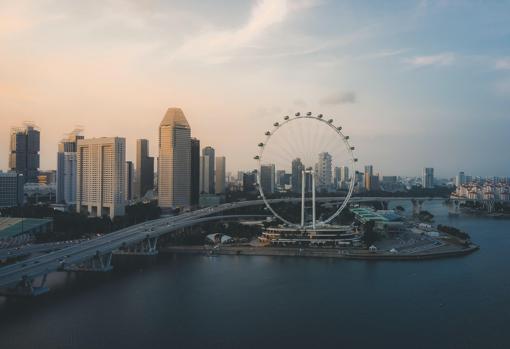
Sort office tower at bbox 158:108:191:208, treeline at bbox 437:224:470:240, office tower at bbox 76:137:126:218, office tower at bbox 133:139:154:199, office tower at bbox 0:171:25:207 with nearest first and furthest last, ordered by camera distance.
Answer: treeline at bbox 437:224:470:240 < office tower at bbox 76:137:126:218 < office tower at bbox 0:171:25:207 < office tower at bbox 158:108:191:208 < office tower at bbox 133:139:154:199

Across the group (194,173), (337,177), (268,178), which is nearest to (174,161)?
(194,173)

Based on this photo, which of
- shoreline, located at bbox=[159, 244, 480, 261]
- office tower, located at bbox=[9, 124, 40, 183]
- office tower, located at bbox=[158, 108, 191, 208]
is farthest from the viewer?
office tower, located at bbox=[9, 124, 40, 183]

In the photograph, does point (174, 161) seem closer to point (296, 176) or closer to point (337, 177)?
point (296, 176)

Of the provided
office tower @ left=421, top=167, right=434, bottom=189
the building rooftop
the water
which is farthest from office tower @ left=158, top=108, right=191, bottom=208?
office tower @ left=421, top=167, right=434, bottom=189

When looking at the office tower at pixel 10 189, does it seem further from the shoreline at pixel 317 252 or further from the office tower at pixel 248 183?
the office tower at pixel 248 183

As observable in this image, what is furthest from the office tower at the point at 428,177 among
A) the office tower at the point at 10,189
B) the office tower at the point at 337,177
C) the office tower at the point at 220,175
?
the office tower at the point at 10,189

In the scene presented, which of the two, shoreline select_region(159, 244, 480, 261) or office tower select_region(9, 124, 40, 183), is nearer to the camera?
shoreline select_region(159, 244, 480, 261)

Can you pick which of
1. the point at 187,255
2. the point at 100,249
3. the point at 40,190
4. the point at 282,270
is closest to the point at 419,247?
the point at 282,270

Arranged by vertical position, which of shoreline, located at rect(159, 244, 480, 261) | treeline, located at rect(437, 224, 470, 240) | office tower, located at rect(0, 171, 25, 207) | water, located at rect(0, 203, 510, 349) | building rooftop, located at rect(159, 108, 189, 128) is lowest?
water, located at rect(0, 203, 510, 349)

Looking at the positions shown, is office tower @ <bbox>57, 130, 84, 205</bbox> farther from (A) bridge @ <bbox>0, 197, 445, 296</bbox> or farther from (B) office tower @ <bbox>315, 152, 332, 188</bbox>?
(B) office tower @ <bbox>315, 152, 332, 188</bbox>
